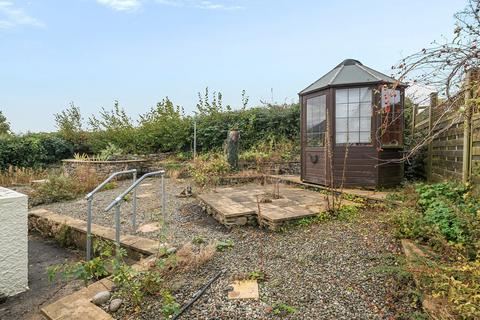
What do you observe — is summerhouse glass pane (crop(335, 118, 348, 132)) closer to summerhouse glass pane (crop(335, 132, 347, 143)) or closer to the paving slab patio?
summerhouse glass pane (crop(335, 132, 347, 143))

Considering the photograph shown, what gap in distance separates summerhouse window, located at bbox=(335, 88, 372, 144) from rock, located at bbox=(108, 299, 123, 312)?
4340mm

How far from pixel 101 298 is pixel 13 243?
3.94 feet

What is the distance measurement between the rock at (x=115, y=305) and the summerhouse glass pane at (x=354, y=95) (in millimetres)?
4709

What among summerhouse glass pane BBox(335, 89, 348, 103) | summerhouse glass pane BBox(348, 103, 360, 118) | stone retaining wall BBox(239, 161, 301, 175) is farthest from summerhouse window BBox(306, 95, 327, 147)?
stone retaining wall BBox(239, 161, 301, 175)

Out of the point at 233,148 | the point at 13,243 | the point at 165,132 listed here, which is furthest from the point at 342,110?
the point at 165,132

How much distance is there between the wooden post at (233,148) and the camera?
7.63 meters

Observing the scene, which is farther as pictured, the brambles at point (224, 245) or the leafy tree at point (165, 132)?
the leafy tree at point (165, 132)

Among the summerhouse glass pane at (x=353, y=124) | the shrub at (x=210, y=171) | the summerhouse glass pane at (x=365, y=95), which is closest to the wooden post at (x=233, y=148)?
the shrub at (x=210, y=171)

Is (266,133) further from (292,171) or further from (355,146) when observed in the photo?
(355,146)

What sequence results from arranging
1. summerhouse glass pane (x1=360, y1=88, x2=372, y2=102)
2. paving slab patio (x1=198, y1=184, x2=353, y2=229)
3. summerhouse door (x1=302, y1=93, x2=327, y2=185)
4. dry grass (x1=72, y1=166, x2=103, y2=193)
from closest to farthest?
paving slab patio (x1=198, y1=184, x2=353, y2=229) → summerhouse glass pane (x1=360, y1=88, x2=372, y2=102) → summerhouse door (x1=302, y1=93, x2=327, y2=185) → dry grass (x1=72, y1=166, x2=103, y2=193)

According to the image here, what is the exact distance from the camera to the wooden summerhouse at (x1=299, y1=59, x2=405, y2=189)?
16.3ft

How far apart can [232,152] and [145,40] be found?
181 inches

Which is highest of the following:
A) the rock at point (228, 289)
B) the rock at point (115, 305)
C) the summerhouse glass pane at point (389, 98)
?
the summerhouse glass pane at point (389, 98)

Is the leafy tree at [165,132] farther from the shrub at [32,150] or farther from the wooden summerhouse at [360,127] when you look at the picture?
the wooden summerhouse at [360,127]
